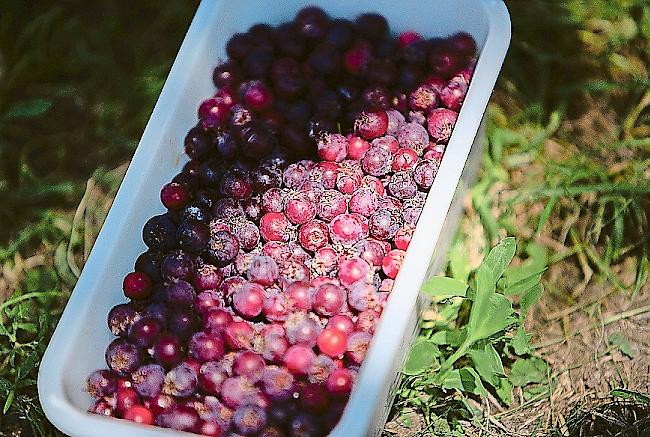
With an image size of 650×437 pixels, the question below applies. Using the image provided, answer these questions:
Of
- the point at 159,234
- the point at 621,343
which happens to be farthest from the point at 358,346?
the point at 621,343

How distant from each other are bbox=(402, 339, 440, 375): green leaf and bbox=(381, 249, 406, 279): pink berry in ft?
0.47

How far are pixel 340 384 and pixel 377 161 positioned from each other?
0.37 m

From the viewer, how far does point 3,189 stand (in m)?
1.86

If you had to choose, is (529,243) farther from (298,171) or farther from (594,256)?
(298,171)

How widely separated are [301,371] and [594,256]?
0.70m

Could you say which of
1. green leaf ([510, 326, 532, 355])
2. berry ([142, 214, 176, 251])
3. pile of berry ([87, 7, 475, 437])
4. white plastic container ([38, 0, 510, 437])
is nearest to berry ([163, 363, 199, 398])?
pile of berry ([87, 7, 475, 437])

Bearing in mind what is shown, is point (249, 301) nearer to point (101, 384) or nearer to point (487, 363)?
point (101, 384)

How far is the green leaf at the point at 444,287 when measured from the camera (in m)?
1.32

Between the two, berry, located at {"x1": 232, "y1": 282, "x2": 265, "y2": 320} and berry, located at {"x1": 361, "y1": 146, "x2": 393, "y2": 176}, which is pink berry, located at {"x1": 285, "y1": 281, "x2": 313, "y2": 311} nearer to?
berry, located at {"x1": 232, "y1": 282, "x2": 265, "y2": 320}

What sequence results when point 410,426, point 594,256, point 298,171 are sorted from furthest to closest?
point 594,256 → point 410,426 → point 298,171

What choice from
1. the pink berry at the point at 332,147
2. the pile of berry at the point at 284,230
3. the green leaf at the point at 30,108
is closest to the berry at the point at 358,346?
the pile of berry at the point at 284,230

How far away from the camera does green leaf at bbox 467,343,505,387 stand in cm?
136

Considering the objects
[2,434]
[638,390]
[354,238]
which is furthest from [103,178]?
[638,390]

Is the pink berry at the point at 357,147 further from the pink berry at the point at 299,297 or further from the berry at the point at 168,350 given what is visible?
the berry at the point at 168,350
